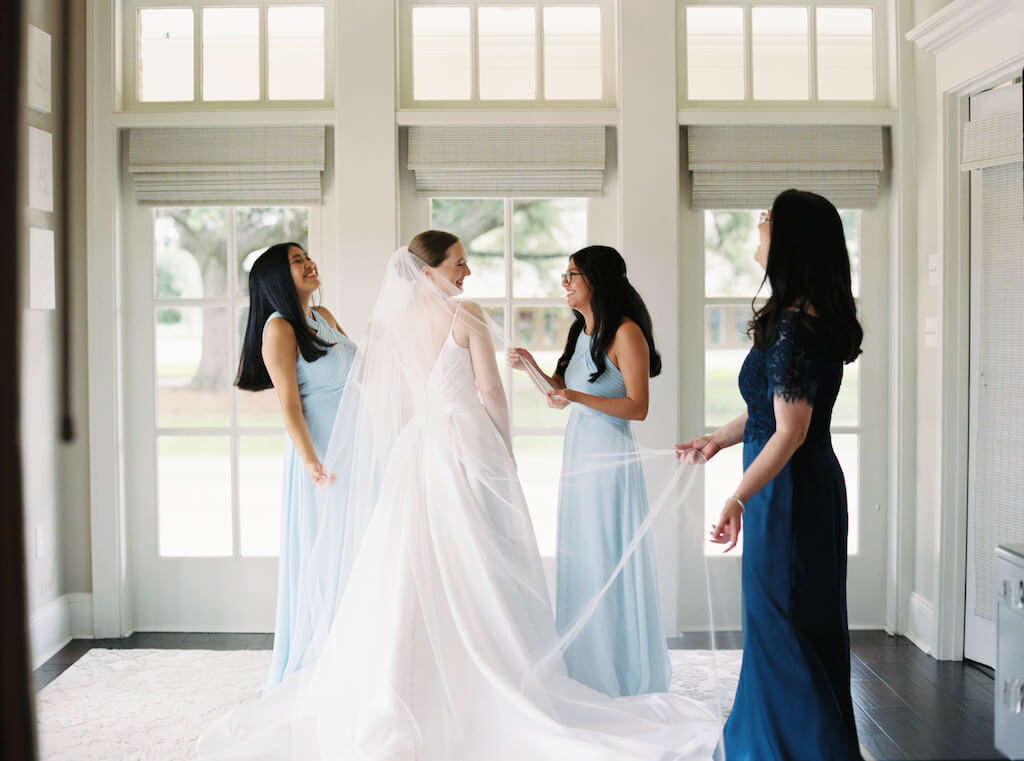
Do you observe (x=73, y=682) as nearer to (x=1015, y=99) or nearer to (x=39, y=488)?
(x=39, y=488)

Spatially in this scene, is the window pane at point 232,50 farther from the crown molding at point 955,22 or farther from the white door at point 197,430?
the crown molding at point 955,22

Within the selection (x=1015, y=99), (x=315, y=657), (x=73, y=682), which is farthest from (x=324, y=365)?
(x=1015, y=99)

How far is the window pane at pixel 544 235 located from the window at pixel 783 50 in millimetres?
741

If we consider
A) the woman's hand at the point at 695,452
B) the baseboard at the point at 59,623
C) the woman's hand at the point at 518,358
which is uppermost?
the woman's hand at the point at 518,358

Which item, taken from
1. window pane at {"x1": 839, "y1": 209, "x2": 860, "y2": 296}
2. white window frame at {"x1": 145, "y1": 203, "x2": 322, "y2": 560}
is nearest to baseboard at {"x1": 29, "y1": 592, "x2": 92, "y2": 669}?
white window frame at {"x1": 145, "y1": 203, "x2": 322, "y2": 560}

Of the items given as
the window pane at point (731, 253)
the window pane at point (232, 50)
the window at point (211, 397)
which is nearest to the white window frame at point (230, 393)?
the window at point (211, 397)

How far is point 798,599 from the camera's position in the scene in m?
2.34

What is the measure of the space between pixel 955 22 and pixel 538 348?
2017 mm

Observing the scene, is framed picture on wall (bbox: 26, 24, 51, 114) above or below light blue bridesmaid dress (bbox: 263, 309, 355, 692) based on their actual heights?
above

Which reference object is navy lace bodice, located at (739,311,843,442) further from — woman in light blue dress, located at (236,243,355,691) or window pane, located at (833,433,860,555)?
window pane, located at (833,433,860,555)

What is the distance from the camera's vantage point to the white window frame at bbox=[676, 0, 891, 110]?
150 inches

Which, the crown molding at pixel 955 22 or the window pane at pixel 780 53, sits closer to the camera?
the crown molding at pixel 955 22

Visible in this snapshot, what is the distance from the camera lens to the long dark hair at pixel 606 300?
9.88 ft

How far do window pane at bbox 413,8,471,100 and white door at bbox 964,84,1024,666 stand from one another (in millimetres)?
2051
